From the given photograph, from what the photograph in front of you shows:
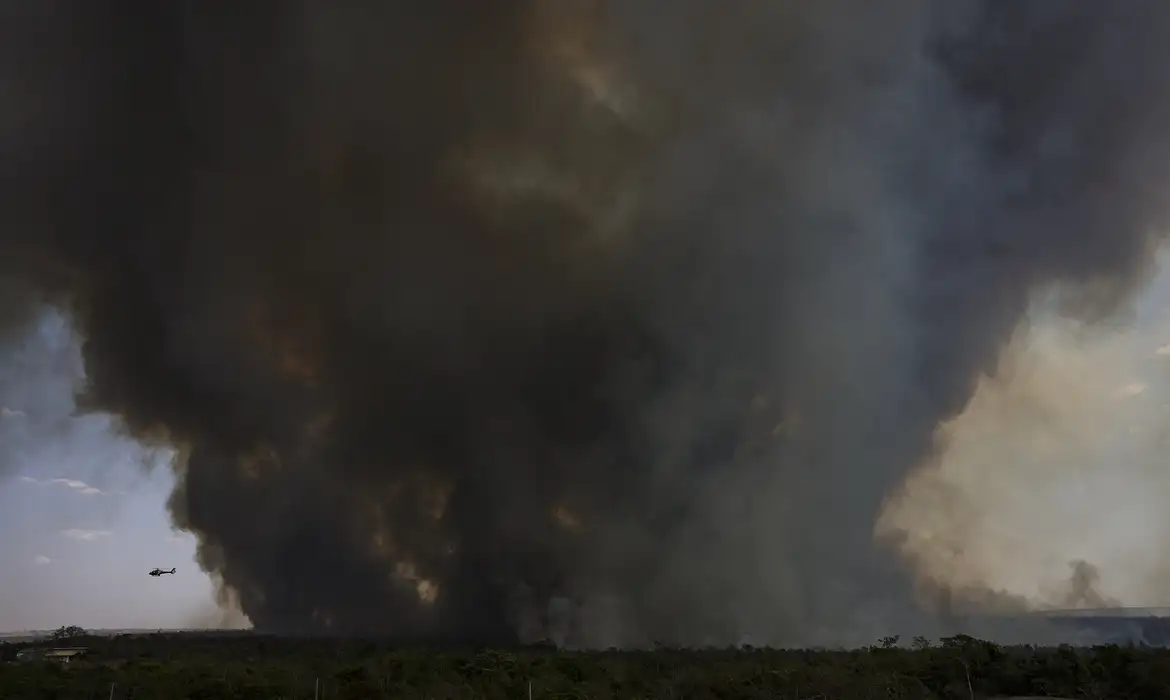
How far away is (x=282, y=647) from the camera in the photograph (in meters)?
93.4

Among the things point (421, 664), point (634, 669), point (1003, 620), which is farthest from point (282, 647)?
point (1003, 620)

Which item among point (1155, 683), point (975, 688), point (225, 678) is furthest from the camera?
point (225, 678)

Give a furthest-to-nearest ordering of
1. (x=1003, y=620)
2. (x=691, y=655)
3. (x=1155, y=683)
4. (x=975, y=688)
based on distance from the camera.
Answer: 1. (x=1003, y=620)
2. (x=691, y=655)
3. (x=975, y=688)
4. (x=1155, y=683)

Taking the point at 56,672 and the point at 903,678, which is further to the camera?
the point at 56,672

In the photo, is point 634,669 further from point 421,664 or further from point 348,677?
point 348,677

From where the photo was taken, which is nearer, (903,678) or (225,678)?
(903,678)

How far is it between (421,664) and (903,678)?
1165 inches

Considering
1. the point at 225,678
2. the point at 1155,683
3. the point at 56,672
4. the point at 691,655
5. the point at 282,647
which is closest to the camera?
the point at 1155,683

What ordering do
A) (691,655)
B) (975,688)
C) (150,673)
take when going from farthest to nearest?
1. (691,655)
2. (150,673)
3. (975,688)

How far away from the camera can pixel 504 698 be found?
36.1 m

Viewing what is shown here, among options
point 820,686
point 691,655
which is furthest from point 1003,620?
point 820,686

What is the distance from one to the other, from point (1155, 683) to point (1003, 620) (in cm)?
9537

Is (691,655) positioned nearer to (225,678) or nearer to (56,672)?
(225,678)

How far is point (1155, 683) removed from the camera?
3250 cm
